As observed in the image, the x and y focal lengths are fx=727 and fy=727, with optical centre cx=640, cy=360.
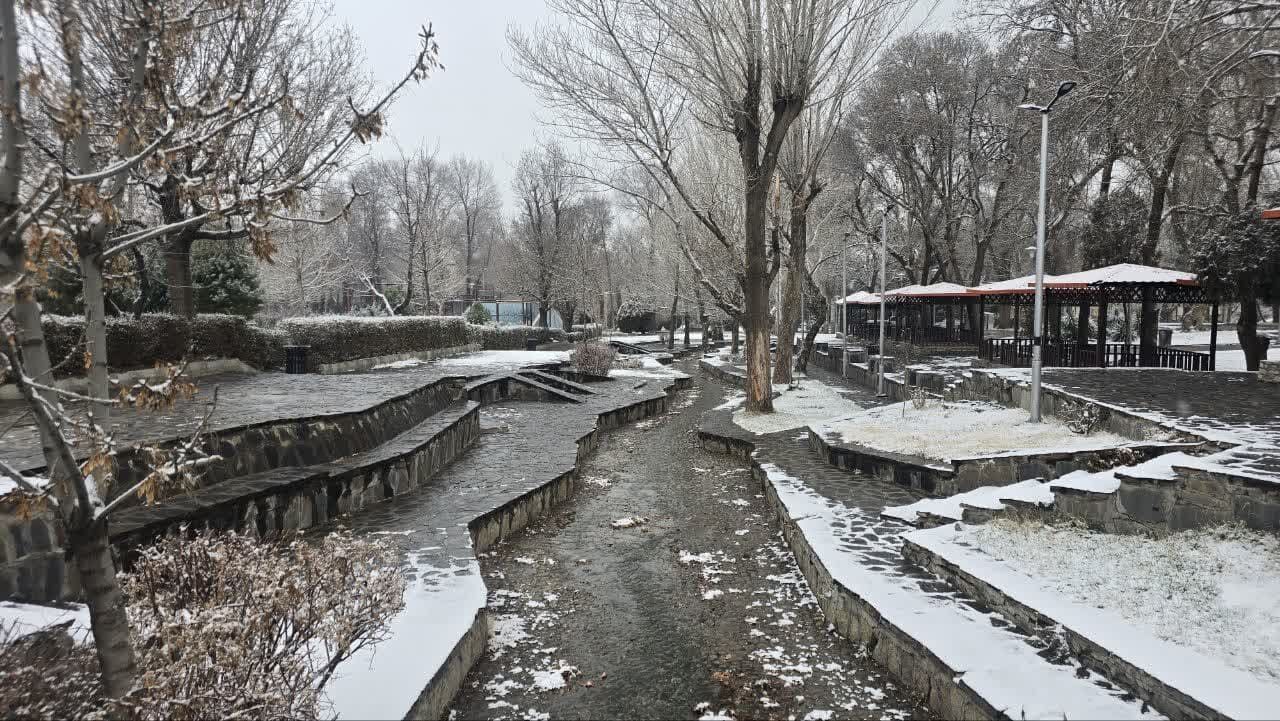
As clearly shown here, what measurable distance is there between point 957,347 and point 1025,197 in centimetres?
534

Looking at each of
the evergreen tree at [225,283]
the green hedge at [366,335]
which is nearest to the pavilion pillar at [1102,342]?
the green hedge at [366,335]

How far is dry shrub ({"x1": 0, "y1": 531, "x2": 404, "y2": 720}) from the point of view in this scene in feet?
9.20

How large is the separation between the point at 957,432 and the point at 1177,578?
560 centimetres

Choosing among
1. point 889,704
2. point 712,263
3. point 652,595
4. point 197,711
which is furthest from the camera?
point 712,263

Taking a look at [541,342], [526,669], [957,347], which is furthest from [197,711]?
[541,342]

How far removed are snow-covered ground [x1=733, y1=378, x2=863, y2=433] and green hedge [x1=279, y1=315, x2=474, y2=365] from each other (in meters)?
10.2

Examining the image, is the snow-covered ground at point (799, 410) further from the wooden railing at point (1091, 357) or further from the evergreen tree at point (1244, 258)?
the evergreen tree at point (1244, 258)

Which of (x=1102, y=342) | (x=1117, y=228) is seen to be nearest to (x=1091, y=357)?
(x=1102, y=342)

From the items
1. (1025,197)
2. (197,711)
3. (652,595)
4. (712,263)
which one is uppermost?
(1025,197)

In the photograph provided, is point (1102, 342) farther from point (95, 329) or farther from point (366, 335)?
point (366, 335)

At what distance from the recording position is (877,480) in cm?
882

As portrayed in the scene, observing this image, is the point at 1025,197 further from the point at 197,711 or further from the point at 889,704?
the point at 197,711

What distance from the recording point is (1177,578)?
472cm

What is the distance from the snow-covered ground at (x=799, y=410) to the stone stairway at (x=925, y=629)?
501 cm
